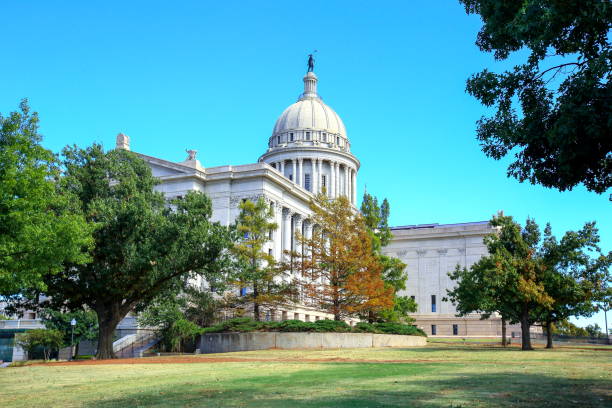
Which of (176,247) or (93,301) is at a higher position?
(176,247)

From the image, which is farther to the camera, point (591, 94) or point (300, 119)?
point (300, 119)

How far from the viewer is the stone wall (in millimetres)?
44469

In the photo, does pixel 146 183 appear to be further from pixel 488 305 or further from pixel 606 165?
pixel 606 165

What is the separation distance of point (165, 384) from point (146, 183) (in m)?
24.1

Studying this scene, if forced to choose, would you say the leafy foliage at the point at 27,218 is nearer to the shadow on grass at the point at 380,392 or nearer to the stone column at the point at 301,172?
the shadow on grass at the point at 380,392

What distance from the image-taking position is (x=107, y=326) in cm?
3775

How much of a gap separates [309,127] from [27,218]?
89.6 metres

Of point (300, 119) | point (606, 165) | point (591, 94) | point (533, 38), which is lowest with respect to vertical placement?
point (606, 165)

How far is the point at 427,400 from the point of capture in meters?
12.6

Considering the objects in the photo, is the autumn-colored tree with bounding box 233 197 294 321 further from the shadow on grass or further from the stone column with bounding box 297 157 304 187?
the stone column with bounding box 297 157 304 187

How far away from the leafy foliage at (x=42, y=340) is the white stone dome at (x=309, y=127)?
Answer: 6354cm

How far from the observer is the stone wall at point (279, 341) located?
4447cm

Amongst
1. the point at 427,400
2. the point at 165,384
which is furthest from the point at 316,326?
the point at 427,400

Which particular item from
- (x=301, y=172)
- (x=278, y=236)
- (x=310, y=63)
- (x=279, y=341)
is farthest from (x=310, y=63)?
(x=279, y=341)
